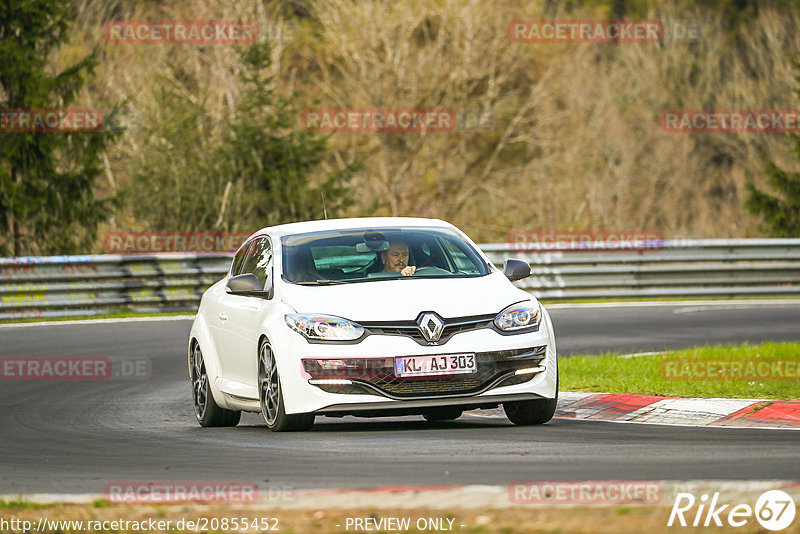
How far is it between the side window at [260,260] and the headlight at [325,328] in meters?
1.10

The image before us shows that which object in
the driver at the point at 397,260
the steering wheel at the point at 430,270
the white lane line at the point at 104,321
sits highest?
the driver at the point at 397,260

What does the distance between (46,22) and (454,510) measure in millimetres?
25302

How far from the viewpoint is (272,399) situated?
983 cm

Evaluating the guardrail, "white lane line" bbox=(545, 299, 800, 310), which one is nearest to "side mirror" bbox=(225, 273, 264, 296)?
the guardrail

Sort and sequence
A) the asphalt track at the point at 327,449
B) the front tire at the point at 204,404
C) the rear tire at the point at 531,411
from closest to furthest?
1. the asphalt track at the point at 327,449
2. the rear tire at the point at 531,411
3. the front tire at the point at 204,404

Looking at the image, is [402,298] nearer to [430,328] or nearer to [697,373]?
[430,328]

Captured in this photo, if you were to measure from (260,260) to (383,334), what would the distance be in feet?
6.95

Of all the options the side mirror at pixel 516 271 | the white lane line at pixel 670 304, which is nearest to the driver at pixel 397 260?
the side mirror at pixel 516 271

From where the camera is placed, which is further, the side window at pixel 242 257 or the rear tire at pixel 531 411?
the side window at pixel 242 257

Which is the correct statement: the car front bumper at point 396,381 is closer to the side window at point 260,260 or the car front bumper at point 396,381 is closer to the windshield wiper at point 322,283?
the windshield wiper at point 322,283

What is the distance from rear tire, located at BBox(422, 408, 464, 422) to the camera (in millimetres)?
9688

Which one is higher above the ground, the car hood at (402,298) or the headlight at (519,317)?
the car hood at (402,298)

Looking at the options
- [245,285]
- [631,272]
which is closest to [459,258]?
[245,285]

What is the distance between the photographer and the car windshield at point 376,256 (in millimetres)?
10242
